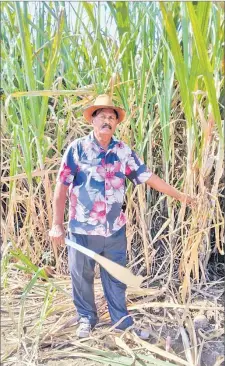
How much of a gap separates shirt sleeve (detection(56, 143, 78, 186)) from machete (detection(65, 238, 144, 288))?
0.15m

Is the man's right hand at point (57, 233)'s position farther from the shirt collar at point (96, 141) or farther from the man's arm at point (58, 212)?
the shirt collar at point (96, 141)

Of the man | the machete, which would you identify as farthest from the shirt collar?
the machete

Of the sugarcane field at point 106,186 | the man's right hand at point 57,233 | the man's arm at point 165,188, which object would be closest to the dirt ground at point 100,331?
the sugarcane field at point 106,186

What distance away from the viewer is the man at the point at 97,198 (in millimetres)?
1268

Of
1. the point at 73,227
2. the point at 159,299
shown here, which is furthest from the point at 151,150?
the point at 159,299

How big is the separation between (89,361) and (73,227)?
33 centimetres

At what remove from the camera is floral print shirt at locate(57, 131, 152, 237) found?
1268 mm

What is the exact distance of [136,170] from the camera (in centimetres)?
130

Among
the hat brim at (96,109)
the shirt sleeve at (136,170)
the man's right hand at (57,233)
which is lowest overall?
the man's right hand at (57,233)

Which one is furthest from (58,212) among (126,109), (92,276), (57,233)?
(126,109)

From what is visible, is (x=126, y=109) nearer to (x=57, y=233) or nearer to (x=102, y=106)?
(x=102, y=106)

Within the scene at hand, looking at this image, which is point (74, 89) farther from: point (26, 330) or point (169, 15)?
point (26, 330)

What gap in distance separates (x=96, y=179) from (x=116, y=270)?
0.74 ft

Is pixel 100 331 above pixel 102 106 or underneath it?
underneath
